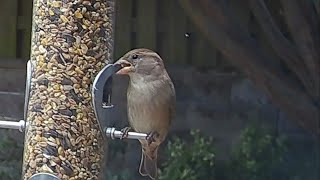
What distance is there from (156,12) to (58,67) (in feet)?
11.5

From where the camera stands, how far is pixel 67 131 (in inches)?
102

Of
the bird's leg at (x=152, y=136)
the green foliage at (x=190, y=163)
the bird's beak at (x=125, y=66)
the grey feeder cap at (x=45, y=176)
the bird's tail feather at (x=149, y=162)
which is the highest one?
the bird's beak at (x=125, y=66)

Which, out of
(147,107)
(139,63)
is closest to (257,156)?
(147,107)

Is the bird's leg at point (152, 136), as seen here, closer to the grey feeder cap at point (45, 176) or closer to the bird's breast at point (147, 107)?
the bird's breast at point (147, 107)

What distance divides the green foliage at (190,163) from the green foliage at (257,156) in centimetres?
16

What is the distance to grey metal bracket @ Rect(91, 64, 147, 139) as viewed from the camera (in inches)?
102

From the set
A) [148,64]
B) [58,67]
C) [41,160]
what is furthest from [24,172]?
[148,64]

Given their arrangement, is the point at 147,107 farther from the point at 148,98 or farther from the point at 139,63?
the point at 139,63

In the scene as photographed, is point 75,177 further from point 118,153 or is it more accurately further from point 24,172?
point 118,153

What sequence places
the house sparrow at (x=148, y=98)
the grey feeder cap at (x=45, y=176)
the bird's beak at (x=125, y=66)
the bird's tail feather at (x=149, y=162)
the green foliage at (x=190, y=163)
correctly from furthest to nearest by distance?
the green foliage at (x=190, y=163)
the bird's tail feather at (x=149, y=162)
the house sparrow at (x=148, y=98)
the bird's beak at (x=125, y=66)
the grey feeder cap at (x=45, y=176)

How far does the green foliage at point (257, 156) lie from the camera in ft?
16.9

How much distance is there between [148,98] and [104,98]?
0.38m

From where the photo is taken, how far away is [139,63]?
9.53 ft

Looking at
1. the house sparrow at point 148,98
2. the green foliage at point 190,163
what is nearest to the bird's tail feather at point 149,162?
the house sparrow at point 148,98
